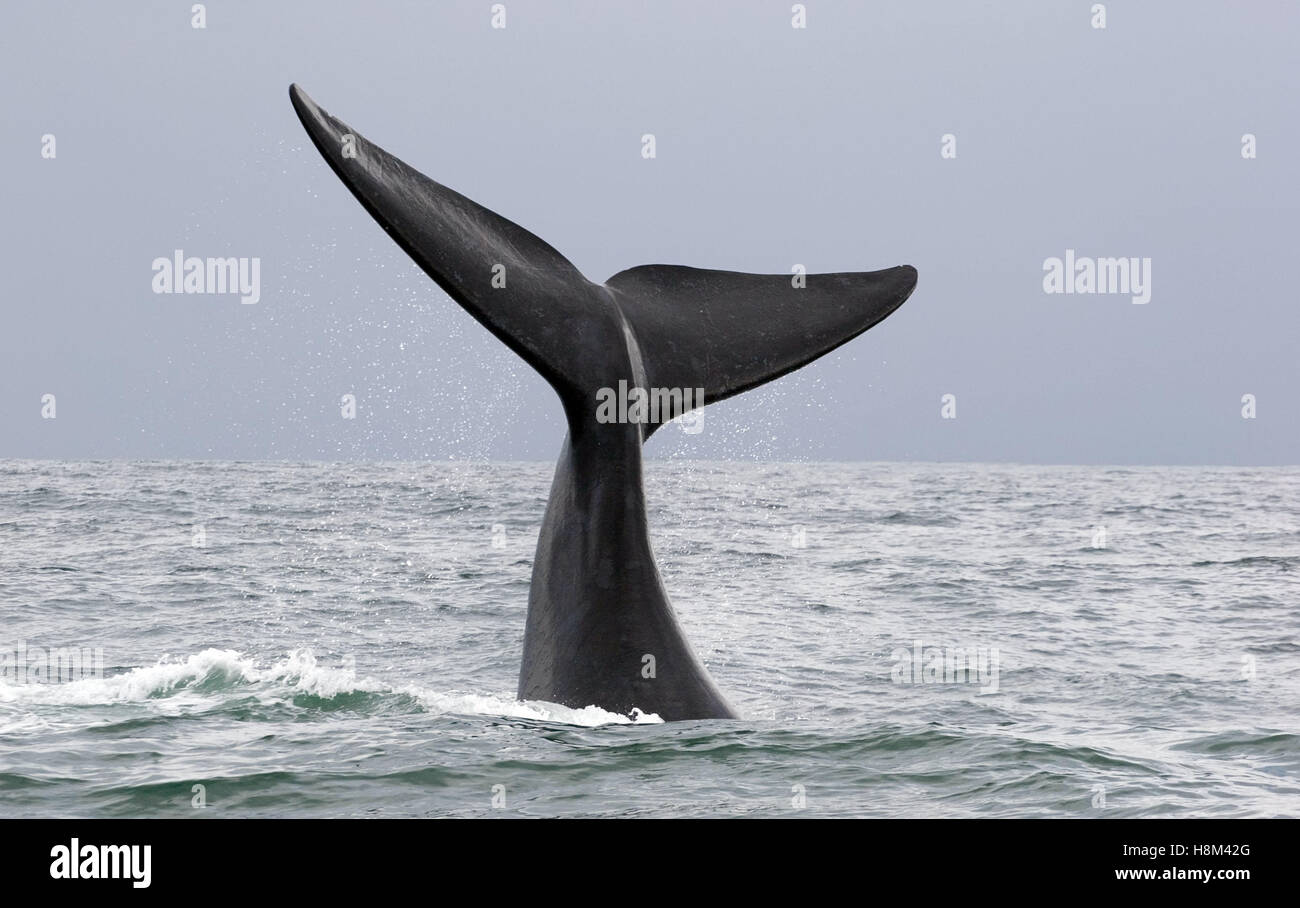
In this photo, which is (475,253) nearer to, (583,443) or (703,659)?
(583,443)

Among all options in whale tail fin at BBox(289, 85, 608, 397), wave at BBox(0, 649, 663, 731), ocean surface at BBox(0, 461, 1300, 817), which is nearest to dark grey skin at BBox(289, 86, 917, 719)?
whale tail fin at BBox(289, 85, 608, 397)

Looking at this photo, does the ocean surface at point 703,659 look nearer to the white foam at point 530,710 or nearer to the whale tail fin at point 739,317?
the white foam at point 530,710

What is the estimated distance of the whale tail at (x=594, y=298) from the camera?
20.4ft

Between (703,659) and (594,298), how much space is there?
14.9 ft

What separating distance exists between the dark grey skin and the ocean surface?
0.77 ft

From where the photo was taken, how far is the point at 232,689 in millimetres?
9047

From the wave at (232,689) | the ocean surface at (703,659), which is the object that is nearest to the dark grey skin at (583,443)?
the ocean surface at (703,659)

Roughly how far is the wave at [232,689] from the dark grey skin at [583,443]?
3.48ft

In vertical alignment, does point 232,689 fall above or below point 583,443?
below

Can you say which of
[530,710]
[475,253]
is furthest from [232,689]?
[475,253]
